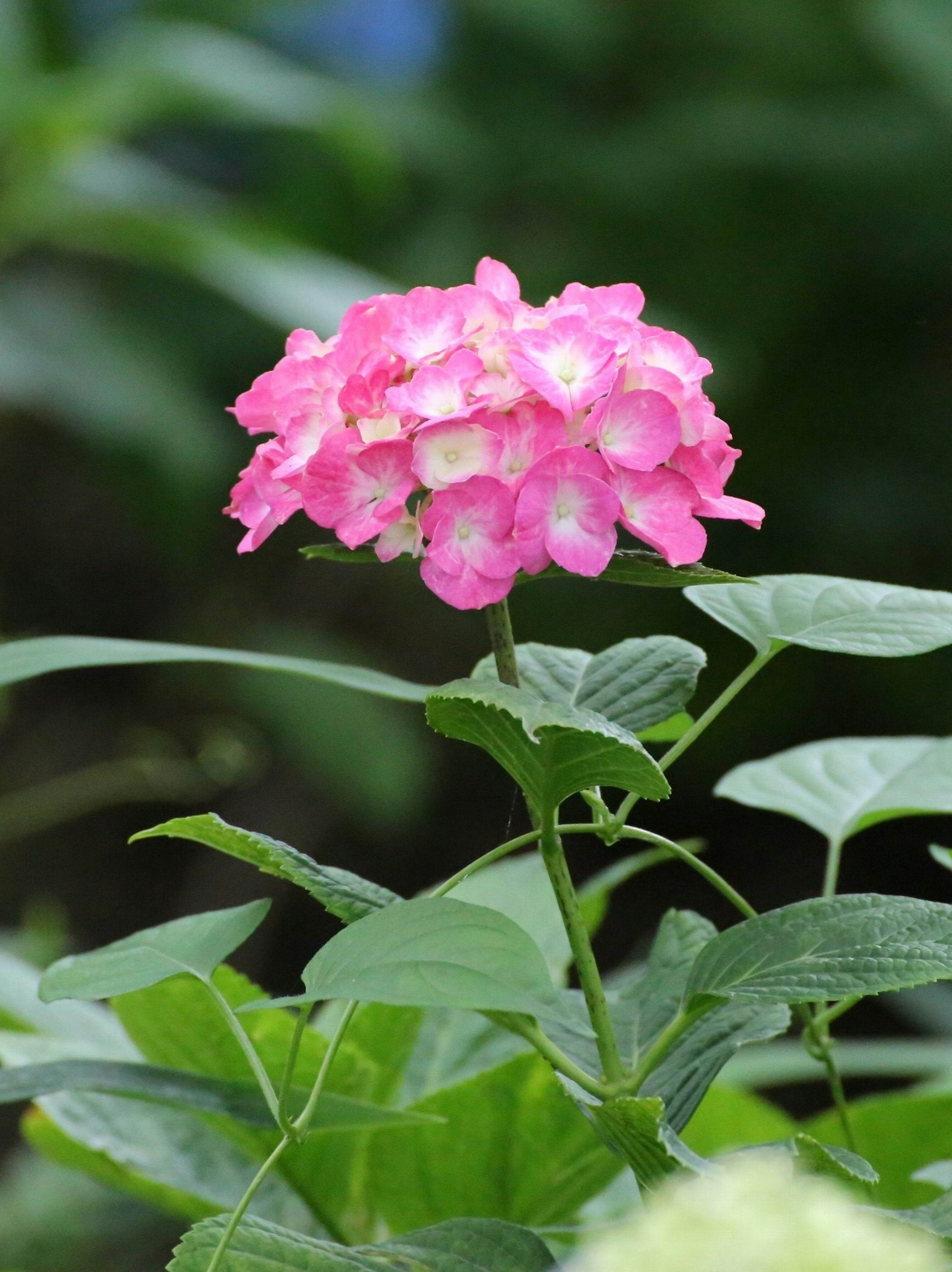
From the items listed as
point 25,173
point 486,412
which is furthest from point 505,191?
point 486,412

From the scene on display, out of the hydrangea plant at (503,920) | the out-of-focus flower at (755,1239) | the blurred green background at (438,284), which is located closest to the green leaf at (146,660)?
the hydrangea plant at (503,920)

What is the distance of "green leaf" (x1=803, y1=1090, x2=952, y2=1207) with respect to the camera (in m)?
0.50

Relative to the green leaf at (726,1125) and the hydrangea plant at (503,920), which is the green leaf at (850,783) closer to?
the hydrangea plant at (503,920)

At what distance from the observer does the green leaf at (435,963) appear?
28 centimetres

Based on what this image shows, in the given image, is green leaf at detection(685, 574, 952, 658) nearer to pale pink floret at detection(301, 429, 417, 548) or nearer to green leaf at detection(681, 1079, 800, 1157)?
pale pink floret at detection(301, 429, 417, 548)

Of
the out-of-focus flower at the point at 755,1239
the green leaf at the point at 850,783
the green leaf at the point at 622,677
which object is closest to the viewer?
the out-of-focus flower at the point at 755,1239

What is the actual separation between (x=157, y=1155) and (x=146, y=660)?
200mm

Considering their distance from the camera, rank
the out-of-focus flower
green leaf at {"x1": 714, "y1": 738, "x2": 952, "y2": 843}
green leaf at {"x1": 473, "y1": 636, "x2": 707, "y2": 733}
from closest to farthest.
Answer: the out-of-focus flower
green leaf at {"x1": 473, "y1": 636, "x2": 707, "y2": 733}
green leaf at {"x1": 714, "y1": 738, "x2": 952, "y2": 843}

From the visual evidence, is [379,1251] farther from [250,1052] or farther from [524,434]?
[524,434]

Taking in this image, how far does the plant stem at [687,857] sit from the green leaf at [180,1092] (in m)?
0.11

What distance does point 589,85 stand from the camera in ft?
8.20

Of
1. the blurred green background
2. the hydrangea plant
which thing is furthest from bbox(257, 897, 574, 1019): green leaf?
the blurred green background

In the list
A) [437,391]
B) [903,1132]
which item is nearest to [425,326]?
[437,391]

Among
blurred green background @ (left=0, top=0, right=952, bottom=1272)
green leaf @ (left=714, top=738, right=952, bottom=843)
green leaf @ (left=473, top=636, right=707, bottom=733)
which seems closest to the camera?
green leaf @ (left=473, top=636, right=707, bottom=733)
